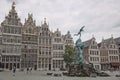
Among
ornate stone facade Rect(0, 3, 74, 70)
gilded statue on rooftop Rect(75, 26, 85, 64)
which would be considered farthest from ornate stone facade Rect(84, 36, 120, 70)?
gilded statue on rooftop Rect(75, 26, 85, 64)

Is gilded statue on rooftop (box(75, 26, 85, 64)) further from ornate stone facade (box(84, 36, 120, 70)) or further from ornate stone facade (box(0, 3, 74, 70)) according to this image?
ornate stone facade (box(84, 36, 120, 70))

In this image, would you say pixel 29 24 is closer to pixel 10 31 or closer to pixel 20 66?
pixel 10 31

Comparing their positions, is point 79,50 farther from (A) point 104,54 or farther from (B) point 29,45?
(A) point 104,54

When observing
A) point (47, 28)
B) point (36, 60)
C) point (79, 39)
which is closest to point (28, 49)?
point (36, 60)

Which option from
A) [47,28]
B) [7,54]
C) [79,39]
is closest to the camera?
[79,39]

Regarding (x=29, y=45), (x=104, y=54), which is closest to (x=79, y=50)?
(x=29, y=45)

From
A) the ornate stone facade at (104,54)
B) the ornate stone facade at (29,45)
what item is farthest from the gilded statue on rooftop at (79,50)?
the ornate stone facade at (104,54)

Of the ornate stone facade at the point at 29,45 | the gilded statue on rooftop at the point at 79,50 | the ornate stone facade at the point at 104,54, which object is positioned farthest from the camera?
the ornate stone facade at the point at 104,54

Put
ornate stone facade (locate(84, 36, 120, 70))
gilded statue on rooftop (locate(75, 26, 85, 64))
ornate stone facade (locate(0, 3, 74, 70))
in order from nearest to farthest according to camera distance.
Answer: gilded statue on rooftop (locate(75, 26, 85, 64)) → ornate stone facade (locate(0, 3, 74, 70)) → ornate stone facade (locate(84, 36, 120, 70))

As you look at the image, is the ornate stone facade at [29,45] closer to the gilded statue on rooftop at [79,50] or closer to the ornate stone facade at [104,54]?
the ornate stone facade at [104,54]

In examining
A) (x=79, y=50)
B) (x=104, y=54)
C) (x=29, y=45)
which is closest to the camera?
(x=79, y=50)

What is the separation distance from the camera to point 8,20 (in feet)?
187

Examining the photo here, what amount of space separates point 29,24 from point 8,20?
6423mm

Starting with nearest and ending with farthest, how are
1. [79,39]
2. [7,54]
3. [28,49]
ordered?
1. [79,39]
2. [7,54]
3. [28,49]
